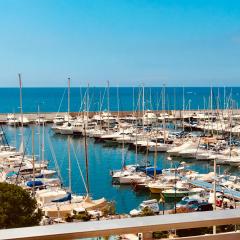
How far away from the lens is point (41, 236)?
1.10 m

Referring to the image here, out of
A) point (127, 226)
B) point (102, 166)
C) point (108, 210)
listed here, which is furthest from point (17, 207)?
point (102, 166)

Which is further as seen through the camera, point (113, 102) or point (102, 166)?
point (113, 102)

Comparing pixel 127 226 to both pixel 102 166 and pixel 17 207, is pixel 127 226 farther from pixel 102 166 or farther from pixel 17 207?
pixel 102 166

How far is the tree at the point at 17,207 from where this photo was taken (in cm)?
711

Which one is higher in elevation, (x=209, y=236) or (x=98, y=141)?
(x=209, y=236)

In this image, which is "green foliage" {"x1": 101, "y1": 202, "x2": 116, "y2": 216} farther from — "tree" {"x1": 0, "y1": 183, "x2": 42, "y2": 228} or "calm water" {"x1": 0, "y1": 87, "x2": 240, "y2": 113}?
"calm water" {"x1": 0, "y1": 87, "x2": 240, "y2": 113}

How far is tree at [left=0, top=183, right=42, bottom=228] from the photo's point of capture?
7.11 metres

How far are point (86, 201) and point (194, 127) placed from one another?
26763mm

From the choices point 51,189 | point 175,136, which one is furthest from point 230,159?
point 51,189

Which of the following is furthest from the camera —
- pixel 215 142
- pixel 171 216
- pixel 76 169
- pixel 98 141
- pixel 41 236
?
pixel 98 141

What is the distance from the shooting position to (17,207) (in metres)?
7.60

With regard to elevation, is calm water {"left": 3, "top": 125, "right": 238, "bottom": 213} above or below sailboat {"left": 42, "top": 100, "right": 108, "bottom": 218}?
below

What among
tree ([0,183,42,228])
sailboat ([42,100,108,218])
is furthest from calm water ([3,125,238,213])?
tree ([0,183,42,228])

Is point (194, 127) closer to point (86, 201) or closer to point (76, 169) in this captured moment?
point (76, 169)
